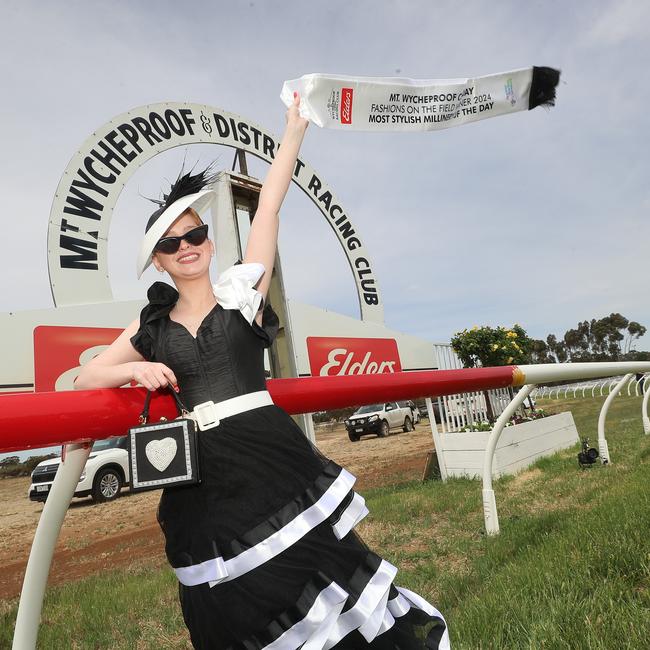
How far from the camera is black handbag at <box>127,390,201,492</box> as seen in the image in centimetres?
104

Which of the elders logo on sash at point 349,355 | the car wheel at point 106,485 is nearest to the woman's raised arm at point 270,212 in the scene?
the elders logo on sash at point 349,355

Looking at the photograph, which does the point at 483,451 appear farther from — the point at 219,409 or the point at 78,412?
the point at 78,412

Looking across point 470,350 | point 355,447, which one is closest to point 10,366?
point 470,350

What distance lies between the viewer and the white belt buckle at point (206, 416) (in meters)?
1.18

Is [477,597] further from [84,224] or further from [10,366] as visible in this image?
[84,224]

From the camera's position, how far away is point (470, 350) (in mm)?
10055

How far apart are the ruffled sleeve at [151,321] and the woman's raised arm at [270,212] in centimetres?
25

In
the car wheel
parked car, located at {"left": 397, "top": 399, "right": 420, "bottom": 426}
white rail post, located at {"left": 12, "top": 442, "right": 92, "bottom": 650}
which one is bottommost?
parked car, located at {"left": 397, "top": 399, "right": 420, "bottom": 426}

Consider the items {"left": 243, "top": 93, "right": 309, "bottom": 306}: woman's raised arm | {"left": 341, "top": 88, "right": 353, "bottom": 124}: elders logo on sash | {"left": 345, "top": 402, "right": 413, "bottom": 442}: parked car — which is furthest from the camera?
{"left": 345, "top": 402, "right": 413, "bottom": 442}: parked car

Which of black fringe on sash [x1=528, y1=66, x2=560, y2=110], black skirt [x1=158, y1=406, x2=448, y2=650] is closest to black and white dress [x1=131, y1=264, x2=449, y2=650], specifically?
black skirt [x1=158, y1=406, x2=448, y2=650]

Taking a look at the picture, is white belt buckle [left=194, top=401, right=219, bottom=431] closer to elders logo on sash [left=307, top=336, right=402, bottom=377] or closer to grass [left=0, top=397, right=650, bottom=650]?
grass [left=0, top=397, right=650, bottom=650]

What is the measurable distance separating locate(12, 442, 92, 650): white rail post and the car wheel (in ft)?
27.8

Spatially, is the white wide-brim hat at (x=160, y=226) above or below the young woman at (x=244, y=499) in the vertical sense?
above

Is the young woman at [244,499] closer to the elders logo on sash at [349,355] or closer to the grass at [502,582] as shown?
the grass at [502,582]
